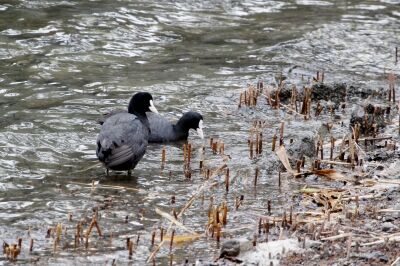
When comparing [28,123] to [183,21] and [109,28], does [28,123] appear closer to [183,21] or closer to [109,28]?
[109,28]

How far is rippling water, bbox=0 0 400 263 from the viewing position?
27.6ft

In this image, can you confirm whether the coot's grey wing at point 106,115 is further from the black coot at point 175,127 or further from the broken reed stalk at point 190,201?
the broken reed stalk at point 190,201

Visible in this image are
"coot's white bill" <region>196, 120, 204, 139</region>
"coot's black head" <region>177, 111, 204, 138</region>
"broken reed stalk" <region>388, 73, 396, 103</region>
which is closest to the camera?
"coot's white bill" <region>196, 120, 204, 139</region>

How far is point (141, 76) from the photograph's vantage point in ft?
44.2

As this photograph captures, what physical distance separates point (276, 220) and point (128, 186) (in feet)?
6.71

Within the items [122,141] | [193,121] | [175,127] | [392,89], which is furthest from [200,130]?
[392,89]

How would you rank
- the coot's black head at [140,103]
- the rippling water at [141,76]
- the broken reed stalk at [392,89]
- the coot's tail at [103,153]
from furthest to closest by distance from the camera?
the broken reed stalk at [392,89], the coot's black head at [140,103], the coot's tail at [103,153], the rippling water at [141,76]

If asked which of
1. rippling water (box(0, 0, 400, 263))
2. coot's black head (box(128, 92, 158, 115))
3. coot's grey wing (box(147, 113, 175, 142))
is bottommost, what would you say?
→ coot's grey wing (box(147, 113, 175, 142))

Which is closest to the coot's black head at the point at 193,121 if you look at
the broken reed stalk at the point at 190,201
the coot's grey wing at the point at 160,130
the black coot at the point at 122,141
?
the coot's grey wing at the point at 160,130

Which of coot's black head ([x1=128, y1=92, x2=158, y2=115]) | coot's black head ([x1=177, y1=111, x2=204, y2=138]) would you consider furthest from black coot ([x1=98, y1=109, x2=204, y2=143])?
coot's black head ([x1=128, y1=92, x2=158, y2=115])

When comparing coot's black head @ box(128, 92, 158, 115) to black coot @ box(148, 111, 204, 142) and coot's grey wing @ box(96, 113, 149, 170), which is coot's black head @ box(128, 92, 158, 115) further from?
coot's grey wing @ box(96, 113, 149, 170)

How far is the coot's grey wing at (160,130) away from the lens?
11273 millimetres

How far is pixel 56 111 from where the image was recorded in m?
11.7

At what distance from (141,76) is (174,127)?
7.32 ft
